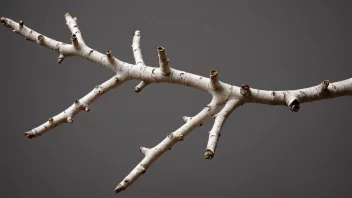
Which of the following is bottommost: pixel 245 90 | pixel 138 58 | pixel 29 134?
pixel 29 134

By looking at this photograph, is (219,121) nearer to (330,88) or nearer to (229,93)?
(229,93)

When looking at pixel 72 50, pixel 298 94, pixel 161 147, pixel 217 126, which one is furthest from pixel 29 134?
pixel 298 94

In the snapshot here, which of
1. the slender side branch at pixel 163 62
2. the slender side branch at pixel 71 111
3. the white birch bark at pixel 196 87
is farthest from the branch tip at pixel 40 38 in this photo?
the slender side branch at pixel 163 62

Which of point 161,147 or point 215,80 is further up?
point 215,80

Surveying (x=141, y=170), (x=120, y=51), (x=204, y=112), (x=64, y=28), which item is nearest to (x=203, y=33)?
(x=120, y=51)

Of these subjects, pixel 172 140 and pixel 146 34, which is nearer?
pixel 172 140

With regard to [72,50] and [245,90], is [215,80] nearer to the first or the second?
[245,90]

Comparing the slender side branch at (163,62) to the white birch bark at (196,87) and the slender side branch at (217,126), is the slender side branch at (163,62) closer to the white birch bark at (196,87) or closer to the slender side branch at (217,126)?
the white birch bark at (196,87)
